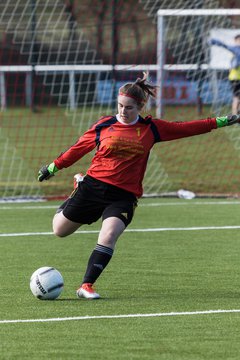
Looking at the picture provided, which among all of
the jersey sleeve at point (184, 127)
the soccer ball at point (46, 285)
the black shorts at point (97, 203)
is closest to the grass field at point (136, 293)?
the soccer ball at point (46, 285)

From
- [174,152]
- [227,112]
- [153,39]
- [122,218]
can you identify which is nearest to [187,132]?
[122,218]

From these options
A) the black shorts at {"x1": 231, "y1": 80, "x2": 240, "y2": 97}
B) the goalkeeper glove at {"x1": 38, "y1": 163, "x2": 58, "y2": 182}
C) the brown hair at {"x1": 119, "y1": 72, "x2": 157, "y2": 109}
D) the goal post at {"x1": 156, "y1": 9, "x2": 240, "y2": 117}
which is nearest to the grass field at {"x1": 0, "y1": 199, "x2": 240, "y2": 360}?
the goalkeeper glove at {"x1": 38, "y1": 163, "x2": 58, "y2": 182}

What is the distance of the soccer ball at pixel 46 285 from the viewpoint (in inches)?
311

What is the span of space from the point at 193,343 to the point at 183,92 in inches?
564

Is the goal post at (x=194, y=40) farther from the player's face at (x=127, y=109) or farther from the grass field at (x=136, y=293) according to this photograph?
the player's face at (x=127, y=109)

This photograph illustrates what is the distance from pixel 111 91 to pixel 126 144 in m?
11.4

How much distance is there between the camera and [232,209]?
13758 mm

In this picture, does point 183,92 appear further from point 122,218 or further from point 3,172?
point 122,218

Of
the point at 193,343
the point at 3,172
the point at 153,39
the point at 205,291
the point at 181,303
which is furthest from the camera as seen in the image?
the point at 153,39

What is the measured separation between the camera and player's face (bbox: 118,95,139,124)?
8.23 metres

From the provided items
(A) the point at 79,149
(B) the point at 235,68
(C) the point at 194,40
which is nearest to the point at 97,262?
(A) the point at 79,149

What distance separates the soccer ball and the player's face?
4.47ft

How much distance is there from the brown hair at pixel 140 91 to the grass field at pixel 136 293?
1503mm

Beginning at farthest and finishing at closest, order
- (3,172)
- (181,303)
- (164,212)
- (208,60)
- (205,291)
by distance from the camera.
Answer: (208,60)
(3,172)
(164,212)
(205,291)
(181,303)
